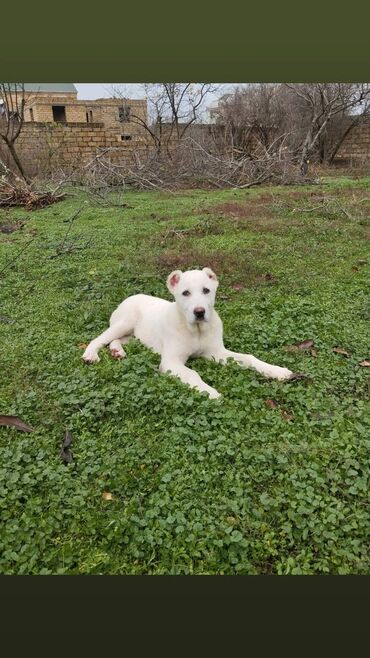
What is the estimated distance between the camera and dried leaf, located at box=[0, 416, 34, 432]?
429 centimetres

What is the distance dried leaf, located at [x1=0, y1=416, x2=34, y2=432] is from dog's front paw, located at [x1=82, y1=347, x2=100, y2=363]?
3.96ft

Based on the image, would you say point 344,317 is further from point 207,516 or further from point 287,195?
point 287,195

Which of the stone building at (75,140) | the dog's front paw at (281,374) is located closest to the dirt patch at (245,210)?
the stone building at (75,140)

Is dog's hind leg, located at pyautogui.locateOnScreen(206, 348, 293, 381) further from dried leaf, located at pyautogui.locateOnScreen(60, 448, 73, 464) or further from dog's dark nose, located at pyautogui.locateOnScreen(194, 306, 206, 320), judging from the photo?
dried leaf, located at pyautogui.locateOnScreen(60, 448, 73, 464)

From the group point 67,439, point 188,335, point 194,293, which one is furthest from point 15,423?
point 194,293

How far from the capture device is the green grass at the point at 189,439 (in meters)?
3.08

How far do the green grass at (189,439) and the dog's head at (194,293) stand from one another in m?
0.62

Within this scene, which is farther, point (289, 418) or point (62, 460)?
point (289, 418)

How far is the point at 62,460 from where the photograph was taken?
12.7 feet

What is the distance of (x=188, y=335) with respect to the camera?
5.20 metres

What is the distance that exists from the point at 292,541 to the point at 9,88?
23.5m

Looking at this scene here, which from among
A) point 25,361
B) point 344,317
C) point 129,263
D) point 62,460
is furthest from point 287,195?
point 62,460

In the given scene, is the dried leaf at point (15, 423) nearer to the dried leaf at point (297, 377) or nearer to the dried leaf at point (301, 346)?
the dried leaf at point (297, 377)

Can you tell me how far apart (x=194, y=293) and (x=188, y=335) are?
0.46 m
